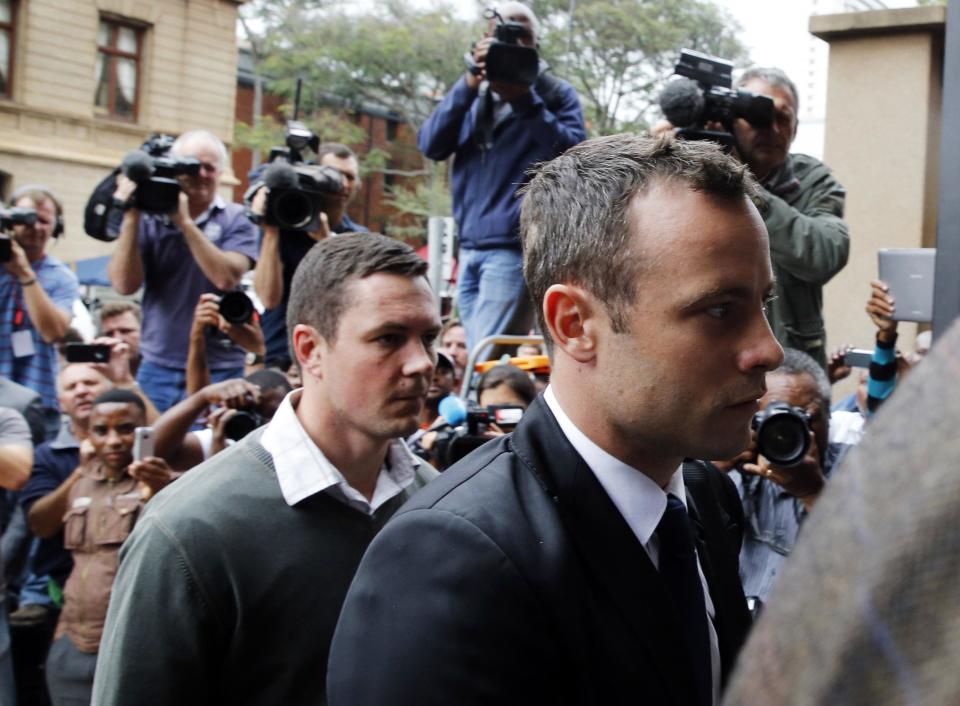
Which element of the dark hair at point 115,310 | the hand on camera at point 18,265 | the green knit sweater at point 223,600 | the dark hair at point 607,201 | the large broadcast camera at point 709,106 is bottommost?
the green knit sweater at point 223,600

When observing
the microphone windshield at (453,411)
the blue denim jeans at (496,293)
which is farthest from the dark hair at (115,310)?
the microphone windshield at (453,411)

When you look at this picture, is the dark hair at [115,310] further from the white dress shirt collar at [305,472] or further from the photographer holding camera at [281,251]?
the white dress shirt collar at [305,472]

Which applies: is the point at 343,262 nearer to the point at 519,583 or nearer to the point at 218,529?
the point at 218,529

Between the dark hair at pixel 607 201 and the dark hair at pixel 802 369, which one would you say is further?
the dark hair at pixel 802 369

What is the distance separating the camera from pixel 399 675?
4.34 feet

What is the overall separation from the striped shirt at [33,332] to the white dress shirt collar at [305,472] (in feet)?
12.8

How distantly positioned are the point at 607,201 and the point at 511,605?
0.57 meters

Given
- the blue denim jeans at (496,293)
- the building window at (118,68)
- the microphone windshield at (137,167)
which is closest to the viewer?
the microphone windshield at (137,167)

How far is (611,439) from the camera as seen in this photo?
1551 mm

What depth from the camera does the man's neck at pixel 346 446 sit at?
2.67m

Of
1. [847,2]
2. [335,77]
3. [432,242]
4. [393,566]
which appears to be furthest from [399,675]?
[335,77]

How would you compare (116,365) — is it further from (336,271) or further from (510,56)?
(336,271)

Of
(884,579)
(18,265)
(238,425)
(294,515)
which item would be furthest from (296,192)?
(884,579)

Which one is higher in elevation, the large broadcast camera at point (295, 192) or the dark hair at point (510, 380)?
the large broadcast camera at point (295, 192)
